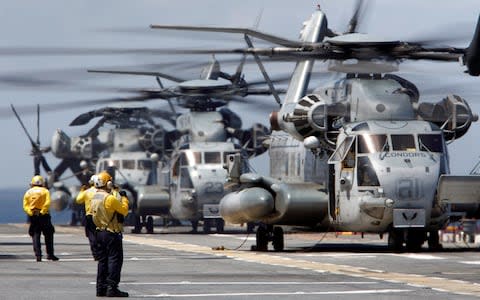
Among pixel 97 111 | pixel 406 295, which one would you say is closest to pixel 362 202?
pixel 406 295

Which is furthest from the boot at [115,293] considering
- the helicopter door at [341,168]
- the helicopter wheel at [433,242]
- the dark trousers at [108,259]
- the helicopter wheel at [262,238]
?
the helicopter wheel at [433,242]

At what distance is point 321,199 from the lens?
3291cm

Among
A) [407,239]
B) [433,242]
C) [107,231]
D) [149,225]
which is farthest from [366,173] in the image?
[149,225]

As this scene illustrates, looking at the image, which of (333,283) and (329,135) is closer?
(333,283)

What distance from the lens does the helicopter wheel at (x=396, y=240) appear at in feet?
104

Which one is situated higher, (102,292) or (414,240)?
(414,240)

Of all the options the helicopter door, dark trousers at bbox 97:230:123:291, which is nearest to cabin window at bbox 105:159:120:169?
the helicopter door

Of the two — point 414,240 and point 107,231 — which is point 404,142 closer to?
point 414,240

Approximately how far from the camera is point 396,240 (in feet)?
104

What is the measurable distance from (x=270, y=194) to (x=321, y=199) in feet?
4.42

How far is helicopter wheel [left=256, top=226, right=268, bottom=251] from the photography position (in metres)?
34.1

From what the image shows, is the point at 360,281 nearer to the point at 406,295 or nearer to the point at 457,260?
the point at 406,295

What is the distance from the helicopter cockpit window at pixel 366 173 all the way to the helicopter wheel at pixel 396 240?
129cm

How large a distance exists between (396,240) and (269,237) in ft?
12.4
